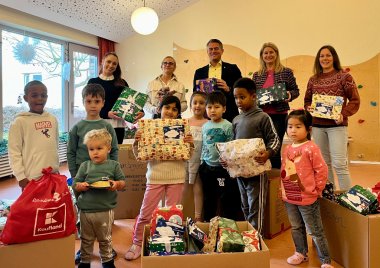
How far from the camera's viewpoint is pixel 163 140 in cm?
210

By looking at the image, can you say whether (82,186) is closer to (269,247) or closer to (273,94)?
(269,247)

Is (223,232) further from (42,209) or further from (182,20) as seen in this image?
(182,20)

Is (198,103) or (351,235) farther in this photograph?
(198,103)

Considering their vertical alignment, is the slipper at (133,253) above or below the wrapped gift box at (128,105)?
below

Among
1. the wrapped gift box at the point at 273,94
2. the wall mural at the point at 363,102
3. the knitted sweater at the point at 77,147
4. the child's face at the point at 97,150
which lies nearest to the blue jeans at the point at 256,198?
the wrapped gift box at the point at 273,94

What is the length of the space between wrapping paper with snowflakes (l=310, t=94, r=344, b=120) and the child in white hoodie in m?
1.98

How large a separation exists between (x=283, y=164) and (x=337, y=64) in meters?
1.16

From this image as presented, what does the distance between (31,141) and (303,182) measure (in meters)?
1.65

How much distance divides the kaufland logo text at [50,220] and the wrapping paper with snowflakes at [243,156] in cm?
102

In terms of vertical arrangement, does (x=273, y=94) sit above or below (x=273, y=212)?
above

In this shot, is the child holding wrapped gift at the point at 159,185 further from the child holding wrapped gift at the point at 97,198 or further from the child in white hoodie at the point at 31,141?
the child in white hoodie at the point at 31,141

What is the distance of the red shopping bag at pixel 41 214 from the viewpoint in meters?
1.51

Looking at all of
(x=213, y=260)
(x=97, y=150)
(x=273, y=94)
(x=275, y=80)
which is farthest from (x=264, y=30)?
(x=213, y=260)

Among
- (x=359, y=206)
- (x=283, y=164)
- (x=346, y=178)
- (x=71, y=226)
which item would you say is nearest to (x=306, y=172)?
(x=283, y=164)
